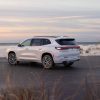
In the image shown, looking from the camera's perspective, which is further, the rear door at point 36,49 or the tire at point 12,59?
the tire at point 12,59

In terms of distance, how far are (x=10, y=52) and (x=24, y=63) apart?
3.89 feet

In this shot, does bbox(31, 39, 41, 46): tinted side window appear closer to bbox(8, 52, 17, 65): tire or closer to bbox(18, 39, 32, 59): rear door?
bbox(18, 39, 32, 59): rear door

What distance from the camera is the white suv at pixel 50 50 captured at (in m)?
22.8

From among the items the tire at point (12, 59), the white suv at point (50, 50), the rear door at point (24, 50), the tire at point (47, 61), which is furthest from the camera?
the tire at point (12, 59)

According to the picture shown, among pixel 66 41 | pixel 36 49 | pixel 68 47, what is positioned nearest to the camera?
pixel 68 47

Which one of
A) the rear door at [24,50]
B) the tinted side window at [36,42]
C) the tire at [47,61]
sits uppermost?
the tinted side window at [36,42]

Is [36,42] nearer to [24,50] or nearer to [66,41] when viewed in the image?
[24,50]

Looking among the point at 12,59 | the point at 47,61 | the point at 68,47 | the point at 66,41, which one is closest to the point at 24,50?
the point at 12,59

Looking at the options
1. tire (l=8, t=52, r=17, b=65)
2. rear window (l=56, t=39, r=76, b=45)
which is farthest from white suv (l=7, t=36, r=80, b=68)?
tire (l=8, t=52, r=17, b=65)

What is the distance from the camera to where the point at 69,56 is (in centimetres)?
2298

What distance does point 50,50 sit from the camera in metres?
23.1

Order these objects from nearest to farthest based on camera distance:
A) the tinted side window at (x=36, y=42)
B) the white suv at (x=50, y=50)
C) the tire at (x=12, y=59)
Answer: the white suv at (x=50, y=50) < the tinted side window at (x=36, y=42) < the tire at (x=12, y=59)

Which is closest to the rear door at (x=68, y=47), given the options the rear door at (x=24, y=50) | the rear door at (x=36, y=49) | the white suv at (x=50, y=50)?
the white suv at (x=50, y=50)

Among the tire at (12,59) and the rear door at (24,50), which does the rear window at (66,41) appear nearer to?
the rear door at (24,50)
